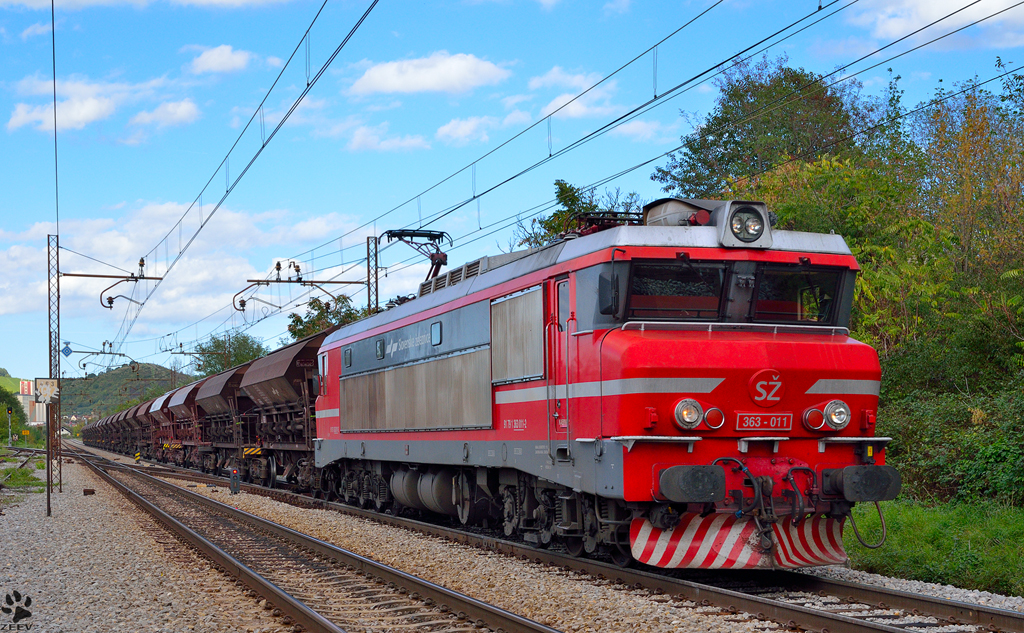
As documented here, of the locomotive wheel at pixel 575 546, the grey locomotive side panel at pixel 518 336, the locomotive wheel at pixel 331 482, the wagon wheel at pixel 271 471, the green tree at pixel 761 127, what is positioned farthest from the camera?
the green tree at pixel 761 127

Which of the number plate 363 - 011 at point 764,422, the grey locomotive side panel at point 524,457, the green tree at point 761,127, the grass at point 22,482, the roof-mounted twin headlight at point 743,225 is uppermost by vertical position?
the green tree at point 761,127

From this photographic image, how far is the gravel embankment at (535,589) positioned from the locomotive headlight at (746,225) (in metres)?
3.72

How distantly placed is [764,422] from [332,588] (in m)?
4.94

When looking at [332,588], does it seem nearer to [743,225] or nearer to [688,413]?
[688,413]

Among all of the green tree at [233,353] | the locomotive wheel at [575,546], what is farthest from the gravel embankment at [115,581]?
the green tree at [233,353]

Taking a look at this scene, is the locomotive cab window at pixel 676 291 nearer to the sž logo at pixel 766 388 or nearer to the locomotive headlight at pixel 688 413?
the sž logo at pixel 766 388

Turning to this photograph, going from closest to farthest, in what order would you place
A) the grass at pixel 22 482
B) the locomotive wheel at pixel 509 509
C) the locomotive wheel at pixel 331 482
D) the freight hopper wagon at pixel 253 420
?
the locomotive wheel at pixel 509 509, the locomotive wheel at pixel 331 482, the freight hopper wagon at pixel 253 420, the grass at pixel 22 482

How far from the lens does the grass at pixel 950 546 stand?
9.46 metres

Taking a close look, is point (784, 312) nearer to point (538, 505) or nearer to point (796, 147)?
point (538, 505)

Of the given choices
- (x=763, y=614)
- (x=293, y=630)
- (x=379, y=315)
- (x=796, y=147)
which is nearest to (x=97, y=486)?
(x=379, y=315)

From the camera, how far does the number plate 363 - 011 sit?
9164mm

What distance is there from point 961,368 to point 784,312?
9.52 m

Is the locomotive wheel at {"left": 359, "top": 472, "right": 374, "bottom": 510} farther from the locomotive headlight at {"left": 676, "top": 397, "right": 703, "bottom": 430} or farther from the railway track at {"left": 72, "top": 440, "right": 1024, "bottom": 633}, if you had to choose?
the locomotive headlight at {"left": 676, "top": 397, "right": 703, "bottom": 430}

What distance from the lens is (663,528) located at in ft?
30.1
